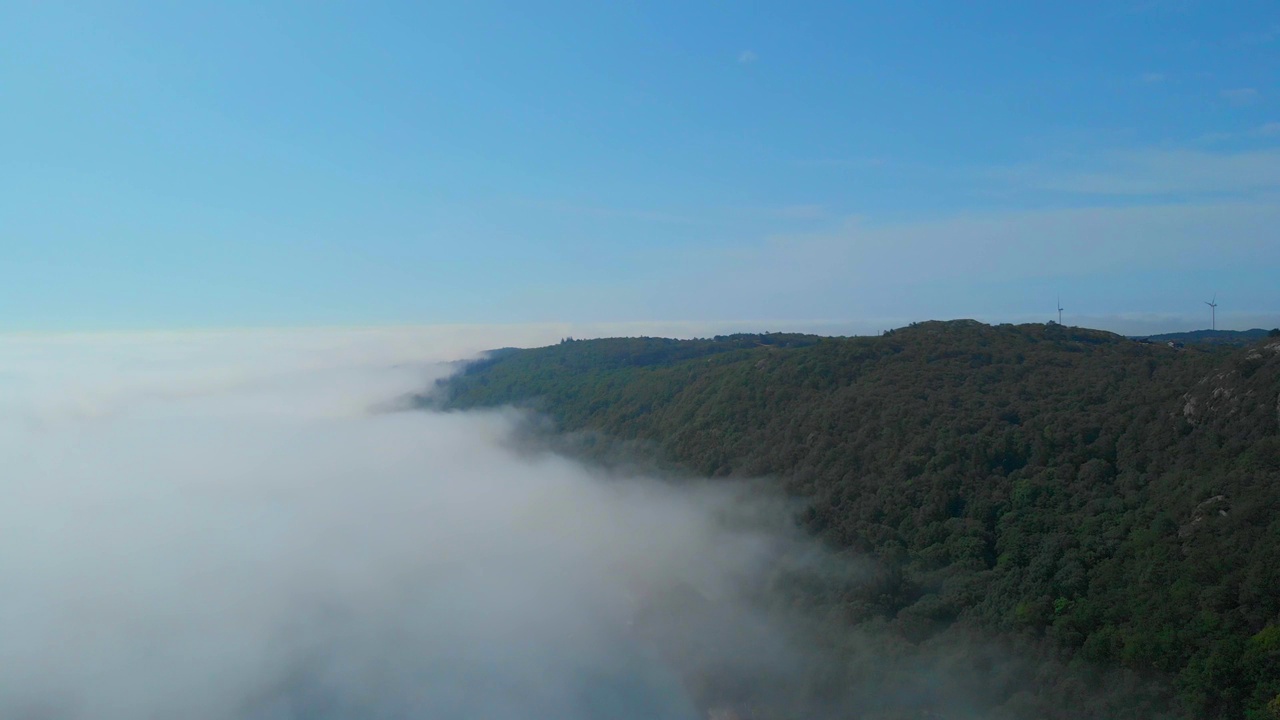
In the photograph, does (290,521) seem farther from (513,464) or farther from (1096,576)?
(1096,576)

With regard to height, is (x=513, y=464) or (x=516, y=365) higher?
(x=516, y=365)

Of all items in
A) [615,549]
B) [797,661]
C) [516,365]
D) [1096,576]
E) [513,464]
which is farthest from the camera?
[516,365]

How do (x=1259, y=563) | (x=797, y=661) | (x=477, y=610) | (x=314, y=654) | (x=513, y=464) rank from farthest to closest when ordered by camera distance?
(x=513, y=464) < (x=477, y=610) < (x=314, y=654) < (x=797, y=661) < (x=1259, y=563)

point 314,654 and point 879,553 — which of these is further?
point 314,654

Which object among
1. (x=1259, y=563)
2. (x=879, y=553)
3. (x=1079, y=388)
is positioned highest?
(x=1079, y=388)

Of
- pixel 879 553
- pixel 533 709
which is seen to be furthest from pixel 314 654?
pixel 879 553

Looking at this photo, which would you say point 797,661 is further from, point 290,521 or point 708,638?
point 290,521
